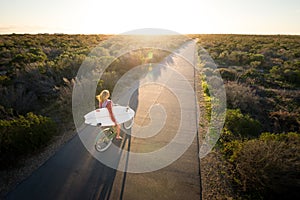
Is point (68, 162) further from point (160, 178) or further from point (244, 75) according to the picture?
point (244, 75)

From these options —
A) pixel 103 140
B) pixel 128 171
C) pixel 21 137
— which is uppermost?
pixel 21 137

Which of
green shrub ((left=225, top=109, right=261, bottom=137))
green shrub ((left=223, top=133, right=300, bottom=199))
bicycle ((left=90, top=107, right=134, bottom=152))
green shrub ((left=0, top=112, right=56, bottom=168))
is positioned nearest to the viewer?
green shrub ((left=223, top=133, right=300, bottom=199))

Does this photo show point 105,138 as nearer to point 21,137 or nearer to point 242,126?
point 21,137

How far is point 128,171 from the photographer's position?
15.9 feet

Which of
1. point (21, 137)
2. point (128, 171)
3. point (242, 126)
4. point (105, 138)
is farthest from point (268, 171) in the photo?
point (21, 137)

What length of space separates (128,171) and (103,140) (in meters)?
1.35

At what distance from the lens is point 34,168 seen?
4.90 meters

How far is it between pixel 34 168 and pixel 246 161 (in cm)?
544

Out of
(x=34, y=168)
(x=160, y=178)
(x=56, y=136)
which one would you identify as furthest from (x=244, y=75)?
(x=34, y=168)

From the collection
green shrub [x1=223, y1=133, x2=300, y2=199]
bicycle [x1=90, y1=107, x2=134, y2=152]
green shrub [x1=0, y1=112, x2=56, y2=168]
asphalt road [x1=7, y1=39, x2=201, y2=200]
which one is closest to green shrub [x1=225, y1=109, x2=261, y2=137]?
asphalt road [x1=7, y1=39, x2=201, y2=200]

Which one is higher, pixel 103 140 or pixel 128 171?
pixel 103 140

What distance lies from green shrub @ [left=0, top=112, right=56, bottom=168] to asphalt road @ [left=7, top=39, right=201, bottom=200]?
77 cm

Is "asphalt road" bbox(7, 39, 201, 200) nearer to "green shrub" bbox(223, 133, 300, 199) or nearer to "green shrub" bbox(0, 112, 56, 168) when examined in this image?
"green shrub" bbox(0, 112, 56, 168)

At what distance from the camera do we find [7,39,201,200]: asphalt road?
423 cm
